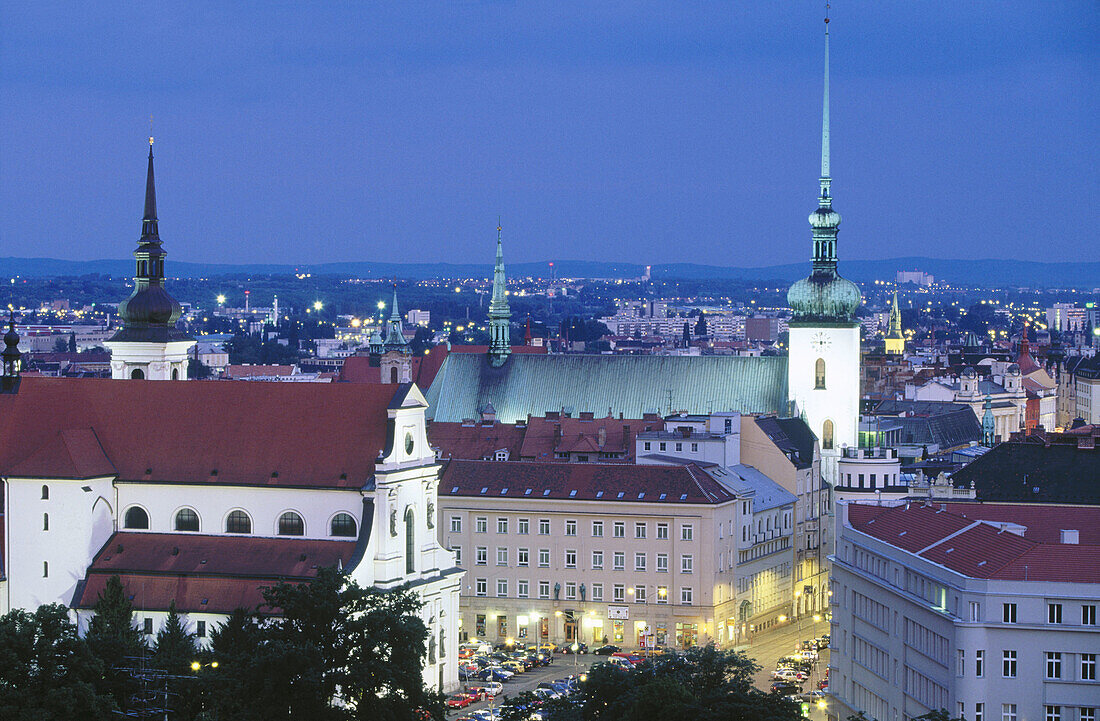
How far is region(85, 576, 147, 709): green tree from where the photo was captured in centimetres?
7306

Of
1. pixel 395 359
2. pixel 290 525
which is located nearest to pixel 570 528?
pixel 290 525

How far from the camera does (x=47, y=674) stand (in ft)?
231

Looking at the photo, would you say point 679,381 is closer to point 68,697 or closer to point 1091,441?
point 1091,441

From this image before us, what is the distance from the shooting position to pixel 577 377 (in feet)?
436

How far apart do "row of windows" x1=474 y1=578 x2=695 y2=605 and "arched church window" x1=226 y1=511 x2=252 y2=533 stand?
66.3 feet

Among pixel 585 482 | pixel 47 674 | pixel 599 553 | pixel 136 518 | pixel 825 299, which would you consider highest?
pixel 825 299

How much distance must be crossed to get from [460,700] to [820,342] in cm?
4555

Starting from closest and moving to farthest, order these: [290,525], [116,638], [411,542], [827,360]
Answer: [116,638]
[290,525]
[411,542]
[827,360]

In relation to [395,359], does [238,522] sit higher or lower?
lower

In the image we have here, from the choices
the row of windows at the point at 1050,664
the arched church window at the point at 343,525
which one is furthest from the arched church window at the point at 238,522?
the row of windows at the point at 1050,664

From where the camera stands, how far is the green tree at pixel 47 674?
226 feet

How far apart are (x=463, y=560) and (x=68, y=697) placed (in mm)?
41380

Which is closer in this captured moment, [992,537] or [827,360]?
[992,537]

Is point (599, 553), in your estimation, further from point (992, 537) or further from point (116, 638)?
Answer: point (116, 638)
